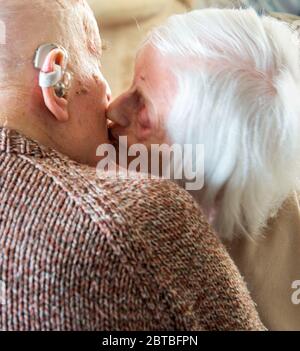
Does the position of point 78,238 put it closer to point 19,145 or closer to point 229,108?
point 19,145

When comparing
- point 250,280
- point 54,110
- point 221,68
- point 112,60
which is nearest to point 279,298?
point 250,280

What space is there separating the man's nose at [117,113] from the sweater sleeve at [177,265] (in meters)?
0.27

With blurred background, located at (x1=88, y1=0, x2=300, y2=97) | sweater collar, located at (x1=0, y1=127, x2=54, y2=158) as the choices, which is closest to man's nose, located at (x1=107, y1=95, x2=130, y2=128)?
sweater collar, located at (x1=0, y1=127, x2=54, y2=158)

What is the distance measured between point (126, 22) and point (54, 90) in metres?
0.74

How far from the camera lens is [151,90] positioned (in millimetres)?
1090

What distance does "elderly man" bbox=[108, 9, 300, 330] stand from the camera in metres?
1.05

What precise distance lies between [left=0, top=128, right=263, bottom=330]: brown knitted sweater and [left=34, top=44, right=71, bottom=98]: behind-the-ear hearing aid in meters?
0.14

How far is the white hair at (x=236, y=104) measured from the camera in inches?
41.4

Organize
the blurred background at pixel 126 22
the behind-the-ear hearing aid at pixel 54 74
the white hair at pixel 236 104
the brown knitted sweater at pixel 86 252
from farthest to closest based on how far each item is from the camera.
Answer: the blurred background at pixel 126 22, the white hair at pixel 236 104, the behind-the-ear hearing aid at pixel 54 74, the brown knitted sweater at pixel 86 252

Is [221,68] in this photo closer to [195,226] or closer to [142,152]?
[142,152]

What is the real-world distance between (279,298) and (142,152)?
1.29 ft

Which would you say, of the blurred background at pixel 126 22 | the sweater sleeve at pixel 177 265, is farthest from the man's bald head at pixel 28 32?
the blurred background at pixel 126 22

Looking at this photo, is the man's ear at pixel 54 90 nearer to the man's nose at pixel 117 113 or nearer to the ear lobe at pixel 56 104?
the ear lobe at pixel 56 104

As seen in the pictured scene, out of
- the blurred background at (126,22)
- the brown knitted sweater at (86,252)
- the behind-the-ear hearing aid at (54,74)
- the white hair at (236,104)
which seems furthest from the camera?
the blurred background at (126,22)
